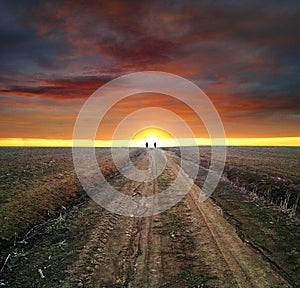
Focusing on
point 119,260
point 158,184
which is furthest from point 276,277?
point 158,184

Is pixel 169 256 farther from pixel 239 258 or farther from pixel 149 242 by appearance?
pixel 239 258

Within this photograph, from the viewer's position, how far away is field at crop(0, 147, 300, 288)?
30.5ft

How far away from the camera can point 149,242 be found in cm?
1208

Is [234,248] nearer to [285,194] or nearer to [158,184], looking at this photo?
[285,194]

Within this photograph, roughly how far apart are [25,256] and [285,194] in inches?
677

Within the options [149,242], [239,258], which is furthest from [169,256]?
[239,258]

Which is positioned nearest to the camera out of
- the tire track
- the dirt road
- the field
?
the tire track

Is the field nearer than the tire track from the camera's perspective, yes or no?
No

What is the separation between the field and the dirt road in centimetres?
3

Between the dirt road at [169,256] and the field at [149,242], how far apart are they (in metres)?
0.03

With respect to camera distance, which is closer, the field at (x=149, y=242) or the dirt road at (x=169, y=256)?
the dirt road at (x=169, y=256)

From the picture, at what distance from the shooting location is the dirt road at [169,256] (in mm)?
9055

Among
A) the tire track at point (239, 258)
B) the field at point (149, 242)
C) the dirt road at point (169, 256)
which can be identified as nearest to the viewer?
the tire track at point (239, 258)

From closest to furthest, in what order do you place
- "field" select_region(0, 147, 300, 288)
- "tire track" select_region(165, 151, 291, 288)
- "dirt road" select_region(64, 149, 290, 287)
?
"tire track" select_region(165, 151, 291, 288) → "dirt road" select_region(64, 149, 290, 287) → "field" select_region(0, 147, 300, 288)
